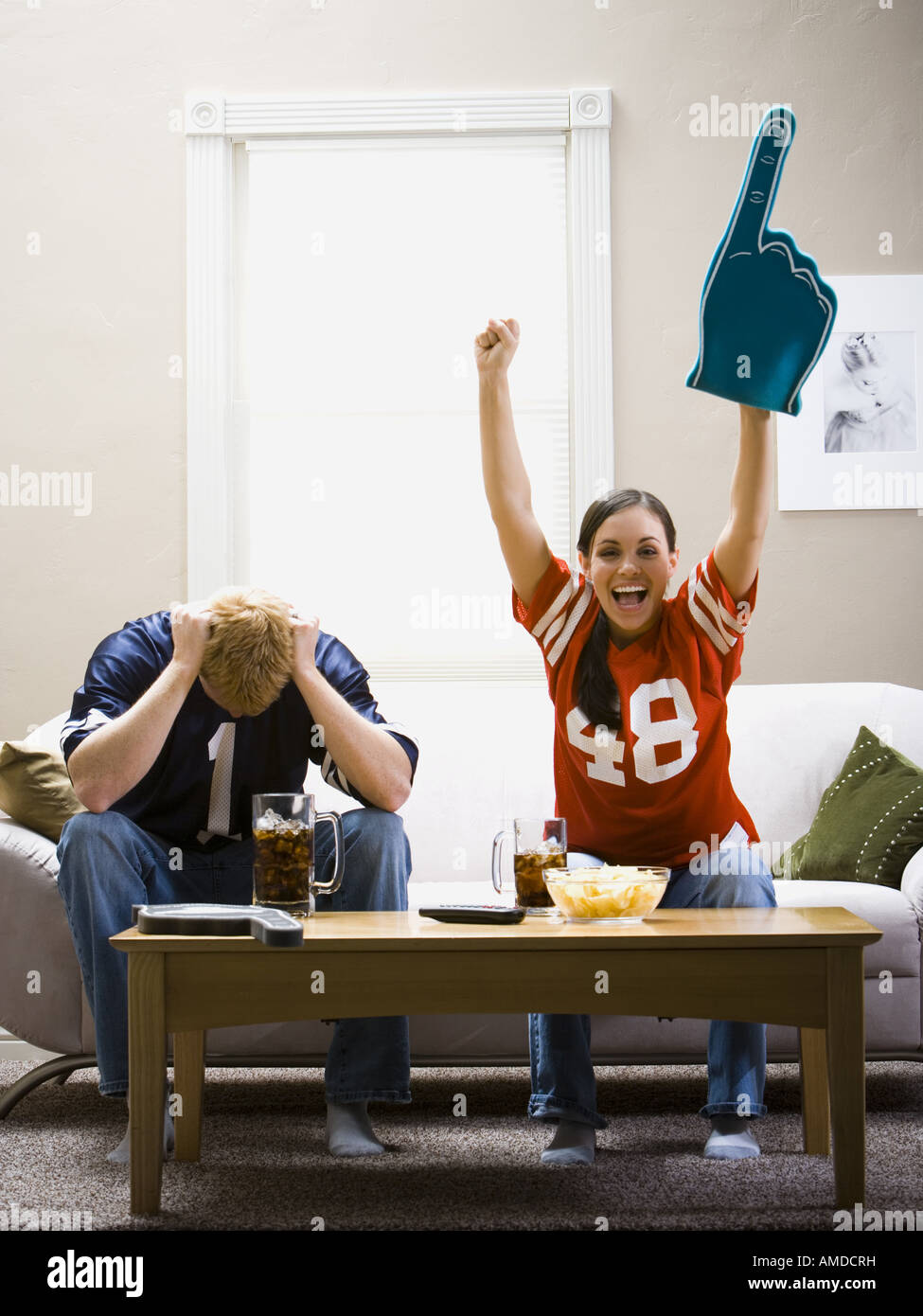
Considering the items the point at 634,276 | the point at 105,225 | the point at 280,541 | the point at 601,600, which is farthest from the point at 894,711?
the point at 105,225

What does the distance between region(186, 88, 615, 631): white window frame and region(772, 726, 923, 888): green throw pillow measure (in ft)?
4.00

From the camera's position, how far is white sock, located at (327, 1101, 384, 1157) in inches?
74.0

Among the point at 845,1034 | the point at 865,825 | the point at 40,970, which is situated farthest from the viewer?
the point at 865,825

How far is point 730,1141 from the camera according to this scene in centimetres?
186

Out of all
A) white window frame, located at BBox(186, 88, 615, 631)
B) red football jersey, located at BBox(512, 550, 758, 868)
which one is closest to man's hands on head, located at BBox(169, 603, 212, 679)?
red football jersey, located at BBox(512, 550, 758, 868)

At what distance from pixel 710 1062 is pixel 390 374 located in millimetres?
2339

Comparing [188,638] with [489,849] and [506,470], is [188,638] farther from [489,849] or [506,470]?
[489,849]

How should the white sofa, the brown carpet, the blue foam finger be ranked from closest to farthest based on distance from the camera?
the brown carpet, the blue foam finger, the white sofa

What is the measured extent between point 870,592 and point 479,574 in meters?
1.08

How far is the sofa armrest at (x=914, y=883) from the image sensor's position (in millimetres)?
2254

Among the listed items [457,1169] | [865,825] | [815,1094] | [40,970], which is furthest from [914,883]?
[40,970]

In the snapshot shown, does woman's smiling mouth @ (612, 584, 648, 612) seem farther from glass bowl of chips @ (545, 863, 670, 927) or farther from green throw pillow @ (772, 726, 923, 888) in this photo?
green throw pillow @ (772, 726, 923, 888)

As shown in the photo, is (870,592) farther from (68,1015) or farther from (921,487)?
(68,1015)

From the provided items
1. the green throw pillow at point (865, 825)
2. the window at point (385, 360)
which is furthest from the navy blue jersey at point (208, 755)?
the window at point (385, 360)
